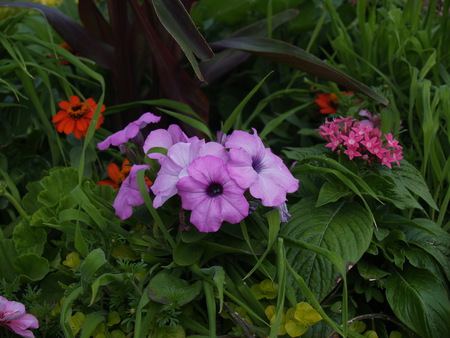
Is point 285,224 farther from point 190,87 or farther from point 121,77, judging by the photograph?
point 121,77

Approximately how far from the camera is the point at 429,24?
161 centimetres

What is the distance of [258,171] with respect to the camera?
3.35 ft

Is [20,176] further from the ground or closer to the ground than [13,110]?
closer to the ground

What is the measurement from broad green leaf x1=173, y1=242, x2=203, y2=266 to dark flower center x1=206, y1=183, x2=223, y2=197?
124 mm

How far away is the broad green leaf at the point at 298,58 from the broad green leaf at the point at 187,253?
62 cm

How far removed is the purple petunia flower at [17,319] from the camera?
1.03 meters

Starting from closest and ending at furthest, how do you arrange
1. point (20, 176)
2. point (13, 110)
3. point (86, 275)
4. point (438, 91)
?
1. point (86, 275)
2. point (438, 91)
3. point (20, 176)
4. point (13, 110)

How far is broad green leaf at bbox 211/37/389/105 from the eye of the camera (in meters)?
1.41

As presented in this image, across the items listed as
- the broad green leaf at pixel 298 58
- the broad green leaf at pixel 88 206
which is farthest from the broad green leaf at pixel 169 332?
the broad green leaf at pixel 298 58

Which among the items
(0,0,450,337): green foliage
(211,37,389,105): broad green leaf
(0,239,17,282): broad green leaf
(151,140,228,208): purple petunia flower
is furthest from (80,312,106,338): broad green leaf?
(211,37,389,105): broad green leaf

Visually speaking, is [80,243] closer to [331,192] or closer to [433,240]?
[331,192]

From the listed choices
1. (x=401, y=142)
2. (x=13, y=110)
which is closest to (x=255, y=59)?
(x=401, y=142)

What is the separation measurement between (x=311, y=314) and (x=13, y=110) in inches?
42.3

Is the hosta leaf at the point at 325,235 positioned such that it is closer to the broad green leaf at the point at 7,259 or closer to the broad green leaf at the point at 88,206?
the broad green leaf at the point at 88,206
